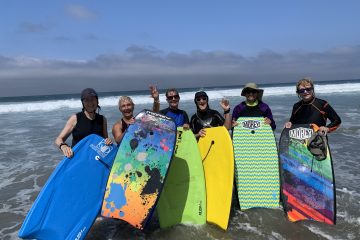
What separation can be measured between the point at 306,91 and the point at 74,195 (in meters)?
3.17

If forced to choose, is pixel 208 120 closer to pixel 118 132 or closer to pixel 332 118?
pixel 118 132

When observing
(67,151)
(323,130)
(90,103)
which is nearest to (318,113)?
(323,130)

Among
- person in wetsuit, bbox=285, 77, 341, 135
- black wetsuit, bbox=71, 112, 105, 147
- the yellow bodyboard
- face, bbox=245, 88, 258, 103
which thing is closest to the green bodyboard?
the yellow bodyboard

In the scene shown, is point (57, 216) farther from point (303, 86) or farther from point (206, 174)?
point (303, 86)

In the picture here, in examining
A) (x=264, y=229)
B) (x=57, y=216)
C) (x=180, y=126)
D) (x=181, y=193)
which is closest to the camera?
(x=57, y=216)

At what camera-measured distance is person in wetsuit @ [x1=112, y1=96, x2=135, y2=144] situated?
4.04 m

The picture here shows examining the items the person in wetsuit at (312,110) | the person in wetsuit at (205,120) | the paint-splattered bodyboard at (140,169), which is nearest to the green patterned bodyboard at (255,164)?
the person in wetsuit at (205,120)

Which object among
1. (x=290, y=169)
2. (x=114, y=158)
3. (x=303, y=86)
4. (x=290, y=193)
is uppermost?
(x=303, y=86)

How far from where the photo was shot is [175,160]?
432 centimetres

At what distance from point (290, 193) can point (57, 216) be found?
2.90 m

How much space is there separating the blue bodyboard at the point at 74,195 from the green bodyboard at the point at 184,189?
820 millimetres

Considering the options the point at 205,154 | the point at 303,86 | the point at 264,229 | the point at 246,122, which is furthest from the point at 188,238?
the point at 303,86

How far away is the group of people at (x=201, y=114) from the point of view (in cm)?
394

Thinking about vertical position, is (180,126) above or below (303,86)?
below
